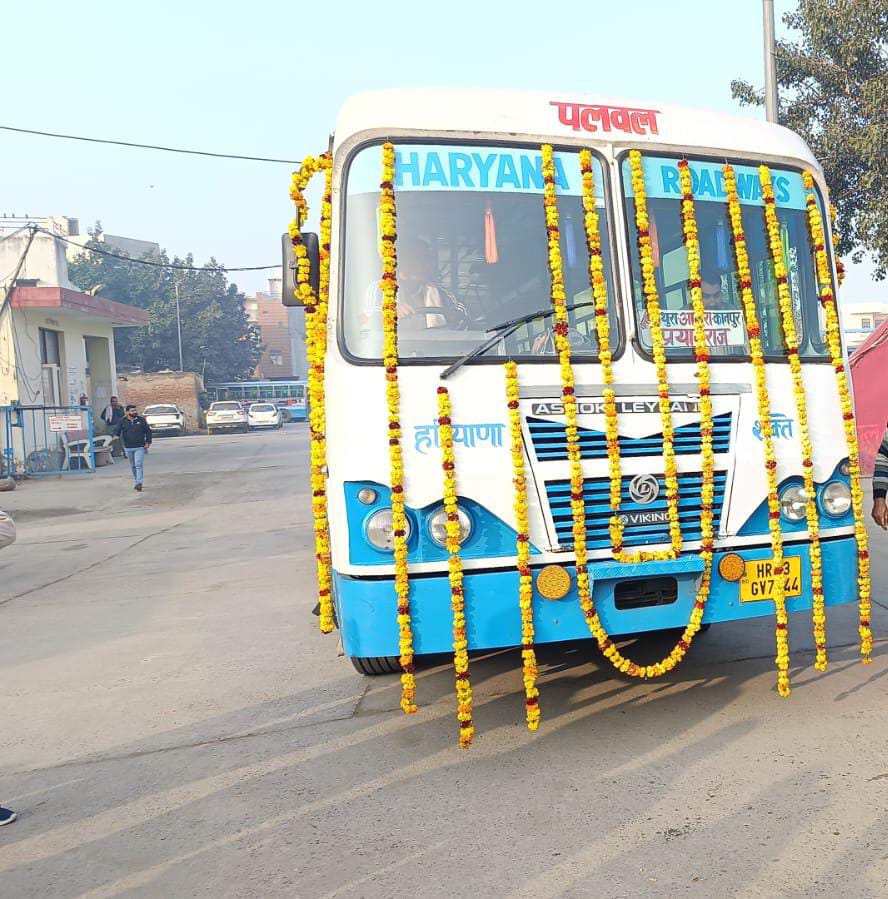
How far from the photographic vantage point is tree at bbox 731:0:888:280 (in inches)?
579

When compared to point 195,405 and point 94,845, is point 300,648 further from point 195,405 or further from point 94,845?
point 195,405

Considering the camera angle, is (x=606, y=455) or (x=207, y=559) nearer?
(x=606, y=455)

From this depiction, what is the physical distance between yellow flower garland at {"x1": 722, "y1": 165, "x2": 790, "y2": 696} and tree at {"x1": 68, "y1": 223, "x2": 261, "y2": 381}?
52.3 meters

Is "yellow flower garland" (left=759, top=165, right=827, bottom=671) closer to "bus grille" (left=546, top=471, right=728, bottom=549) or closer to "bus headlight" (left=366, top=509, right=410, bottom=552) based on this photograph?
"bus grille" (left=546, top=471, right=728, bottom=549)

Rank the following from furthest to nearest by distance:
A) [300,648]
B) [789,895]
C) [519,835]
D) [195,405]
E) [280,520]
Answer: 1. [195,405]
2. [280,520]
3. [300,648]
4. [519,835]
5. [789,895]

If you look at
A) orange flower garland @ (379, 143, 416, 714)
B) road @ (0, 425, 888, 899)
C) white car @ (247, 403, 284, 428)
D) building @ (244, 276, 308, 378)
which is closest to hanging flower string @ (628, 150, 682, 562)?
road @ (0, 425, 888, 899)

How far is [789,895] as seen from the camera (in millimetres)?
2672

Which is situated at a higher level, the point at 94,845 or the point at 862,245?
the point at 862,245

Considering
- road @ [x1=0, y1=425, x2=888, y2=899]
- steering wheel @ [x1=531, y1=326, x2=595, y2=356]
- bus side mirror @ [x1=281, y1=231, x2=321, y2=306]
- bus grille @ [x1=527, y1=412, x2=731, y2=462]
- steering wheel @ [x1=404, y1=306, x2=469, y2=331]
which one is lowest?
road @ [x1=0, y1=425, x2=888, y2=899]

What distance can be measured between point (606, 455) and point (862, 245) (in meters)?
13.8

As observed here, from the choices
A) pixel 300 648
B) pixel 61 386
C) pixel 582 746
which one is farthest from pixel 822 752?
pixel 61 386

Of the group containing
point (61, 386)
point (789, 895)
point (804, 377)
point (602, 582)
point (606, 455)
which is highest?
point (61, 386)

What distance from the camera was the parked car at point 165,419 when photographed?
131 feet

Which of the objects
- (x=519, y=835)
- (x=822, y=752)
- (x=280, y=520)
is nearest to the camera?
(x=519, y=835)
